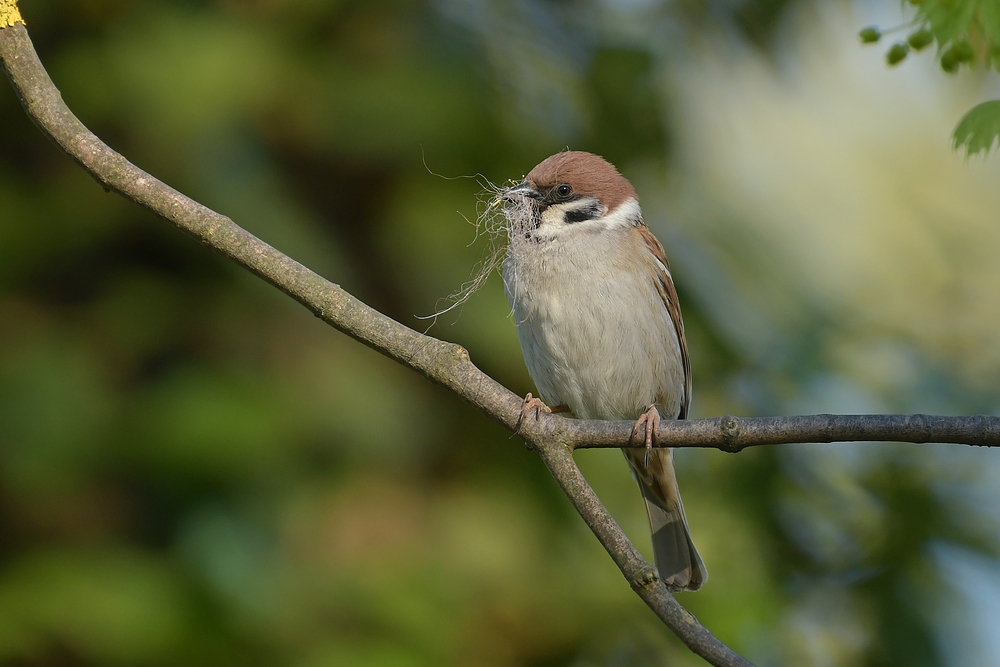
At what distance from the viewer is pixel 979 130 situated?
189cm

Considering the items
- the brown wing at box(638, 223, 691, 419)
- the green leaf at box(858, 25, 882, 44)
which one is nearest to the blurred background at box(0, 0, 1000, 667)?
the brown wing at box(638, 223, 691, 419)

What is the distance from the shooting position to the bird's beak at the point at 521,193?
3.52 m

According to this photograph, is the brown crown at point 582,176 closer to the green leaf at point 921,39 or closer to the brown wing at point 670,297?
the brown wing at point 670,297

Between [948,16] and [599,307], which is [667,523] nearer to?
[599,307]

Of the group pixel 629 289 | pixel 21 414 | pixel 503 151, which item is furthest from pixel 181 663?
pixel 503 151

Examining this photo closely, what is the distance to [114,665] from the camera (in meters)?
4.02

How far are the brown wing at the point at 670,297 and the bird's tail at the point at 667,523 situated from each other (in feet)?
1.07

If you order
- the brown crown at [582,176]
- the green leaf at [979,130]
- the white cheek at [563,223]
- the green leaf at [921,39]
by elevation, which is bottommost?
the green leaf at [979,130]

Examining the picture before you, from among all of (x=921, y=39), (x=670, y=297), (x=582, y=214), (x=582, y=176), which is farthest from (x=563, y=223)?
(x=921, y=39)

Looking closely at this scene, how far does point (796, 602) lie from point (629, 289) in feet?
5.93

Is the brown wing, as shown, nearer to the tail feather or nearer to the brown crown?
the brown crown

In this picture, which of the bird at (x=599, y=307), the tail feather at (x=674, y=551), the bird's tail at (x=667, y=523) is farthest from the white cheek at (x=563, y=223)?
the tail feather at (x=674, y=551)

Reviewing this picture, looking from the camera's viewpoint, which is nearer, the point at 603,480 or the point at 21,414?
the point at 21,414

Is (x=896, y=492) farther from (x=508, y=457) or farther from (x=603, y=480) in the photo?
(x=508, y=457)
